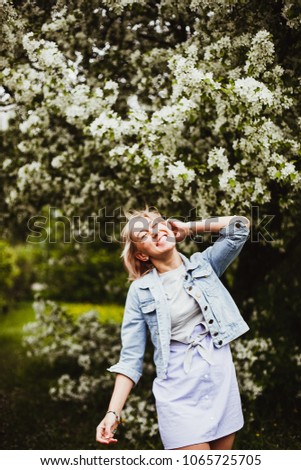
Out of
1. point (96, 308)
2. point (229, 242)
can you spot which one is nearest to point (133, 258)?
point (229, 242)

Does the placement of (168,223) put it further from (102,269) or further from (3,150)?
(102,269)

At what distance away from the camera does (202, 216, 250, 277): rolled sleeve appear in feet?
9.84

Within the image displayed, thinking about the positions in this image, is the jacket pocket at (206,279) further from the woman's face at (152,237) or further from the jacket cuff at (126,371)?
the jacket cuff at (126,371)

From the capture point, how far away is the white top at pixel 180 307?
2904 mm

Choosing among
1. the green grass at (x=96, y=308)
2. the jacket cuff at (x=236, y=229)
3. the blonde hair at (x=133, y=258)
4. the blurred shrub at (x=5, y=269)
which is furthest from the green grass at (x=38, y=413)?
the blurred shrub at (x=5, y=269)

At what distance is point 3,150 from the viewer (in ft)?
20.1

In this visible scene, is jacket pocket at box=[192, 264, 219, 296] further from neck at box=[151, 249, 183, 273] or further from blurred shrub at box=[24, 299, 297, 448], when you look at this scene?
blurred shrub at box=[24, 299, 297, 448]

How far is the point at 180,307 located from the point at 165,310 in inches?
3.4

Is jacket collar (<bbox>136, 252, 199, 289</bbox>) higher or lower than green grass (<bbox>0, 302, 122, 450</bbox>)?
higher

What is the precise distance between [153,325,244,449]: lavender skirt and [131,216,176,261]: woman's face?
444mm

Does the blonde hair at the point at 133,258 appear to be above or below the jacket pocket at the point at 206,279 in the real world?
above

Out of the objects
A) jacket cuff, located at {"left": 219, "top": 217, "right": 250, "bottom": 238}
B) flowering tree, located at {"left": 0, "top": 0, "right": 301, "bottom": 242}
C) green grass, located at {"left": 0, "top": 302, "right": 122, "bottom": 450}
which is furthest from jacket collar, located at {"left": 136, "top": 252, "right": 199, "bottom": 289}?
green grass, located at {"left": 0, "top": 302, "right": 122, "bottom": 450}

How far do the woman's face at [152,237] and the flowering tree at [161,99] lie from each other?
41.2 inches
